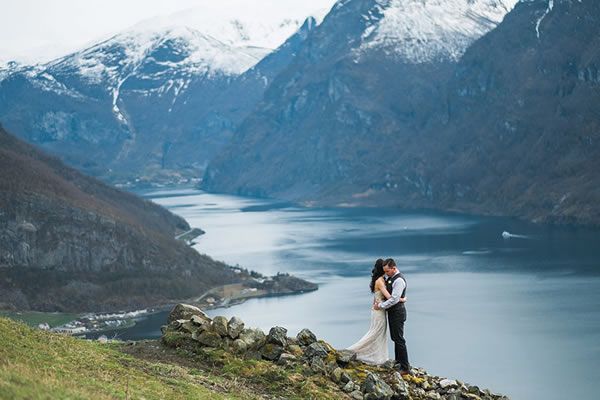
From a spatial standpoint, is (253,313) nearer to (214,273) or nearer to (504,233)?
(214,273)

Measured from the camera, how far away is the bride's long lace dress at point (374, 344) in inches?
957

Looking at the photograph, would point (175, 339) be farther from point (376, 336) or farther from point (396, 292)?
point (396, 292)

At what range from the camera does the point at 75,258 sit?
14412 centimetres

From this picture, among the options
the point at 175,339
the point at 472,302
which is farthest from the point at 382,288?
the point at 472,302

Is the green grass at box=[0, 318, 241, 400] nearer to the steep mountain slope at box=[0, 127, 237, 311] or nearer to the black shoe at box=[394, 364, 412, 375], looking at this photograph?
the black shoe at box=[394, 364, 412, 375]

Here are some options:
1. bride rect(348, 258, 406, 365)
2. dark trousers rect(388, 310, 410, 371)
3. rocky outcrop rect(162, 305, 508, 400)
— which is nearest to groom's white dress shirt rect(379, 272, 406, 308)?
bride rect(348, 258, 406, 365)

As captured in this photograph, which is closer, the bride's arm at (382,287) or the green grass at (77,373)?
the green grass at (77,373)

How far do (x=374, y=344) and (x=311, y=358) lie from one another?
213cm

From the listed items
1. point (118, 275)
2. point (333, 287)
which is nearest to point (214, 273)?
point (118, 275)

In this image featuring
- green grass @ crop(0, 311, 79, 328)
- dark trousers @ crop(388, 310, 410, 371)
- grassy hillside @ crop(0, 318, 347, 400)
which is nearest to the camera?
grassy hillside @ crop(0, 318, 347, 400)

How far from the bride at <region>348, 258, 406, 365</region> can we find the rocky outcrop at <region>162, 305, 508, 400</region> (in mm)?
278

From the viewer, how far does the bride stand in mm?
23875

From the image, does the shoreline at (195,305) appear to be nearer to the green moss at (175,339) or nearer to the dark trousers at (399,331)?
the green moss at (175,339)

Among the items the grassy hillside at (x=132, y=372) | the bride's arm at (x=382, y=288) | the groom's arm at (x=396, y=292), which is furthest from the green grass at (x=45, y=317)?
→ the groom's arm at (x=396, y=292)
